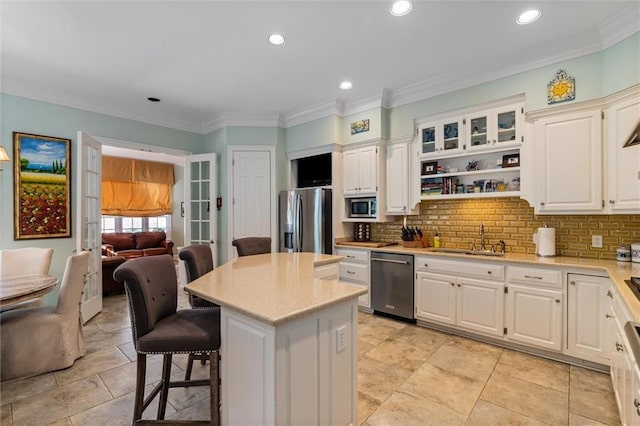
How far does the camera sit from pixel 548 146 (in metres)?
2.95

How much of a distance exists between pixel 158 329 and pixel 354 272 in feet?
9.11

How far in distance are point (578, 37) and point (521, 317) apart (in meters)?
2.55

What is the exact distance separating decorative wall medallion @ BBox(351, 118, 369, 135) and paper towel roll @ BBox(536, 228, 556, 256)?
2.34 metres

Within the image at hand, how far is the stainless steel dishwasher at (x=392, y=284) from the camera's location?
3.68 m

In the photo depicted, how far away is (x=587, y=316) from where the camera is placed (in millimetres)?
2617

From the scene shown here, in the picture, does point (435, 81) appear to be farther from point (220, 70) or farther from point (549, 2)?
point (220, 70)

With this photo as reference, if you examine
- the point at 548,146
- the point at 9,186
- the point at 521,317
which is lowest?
the point at 521,317

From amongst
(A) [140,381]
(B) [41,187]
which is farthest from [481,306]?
(B) [41,187]

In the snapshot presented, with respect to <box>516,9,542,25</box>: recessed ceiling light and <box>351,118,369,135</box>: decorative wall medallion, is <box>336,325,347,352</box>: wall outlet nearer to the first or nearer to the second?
<box>516,9,542,25</box>: recessed ceiling light

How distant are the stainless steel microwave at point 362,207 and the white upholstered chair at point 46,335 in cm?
318

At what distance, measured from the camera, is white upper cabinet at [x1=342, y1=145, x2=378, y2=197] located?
416 cm

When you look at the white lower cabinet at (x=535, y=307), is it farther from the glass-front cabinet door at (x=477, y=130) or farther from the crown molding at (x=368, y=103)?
the crown molding at (x=368, y=103)

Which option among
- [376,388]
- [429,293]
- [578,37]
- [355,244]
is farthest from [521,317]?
[578,37]

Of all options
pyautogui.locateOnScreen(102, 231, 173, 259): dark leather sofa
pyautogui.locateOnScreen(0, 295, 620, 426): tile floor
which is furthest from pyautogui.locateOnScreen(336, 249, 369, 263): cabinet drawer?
pyautogui.locateOnScreen(102, 231, 173, 259): dark leather sofa
